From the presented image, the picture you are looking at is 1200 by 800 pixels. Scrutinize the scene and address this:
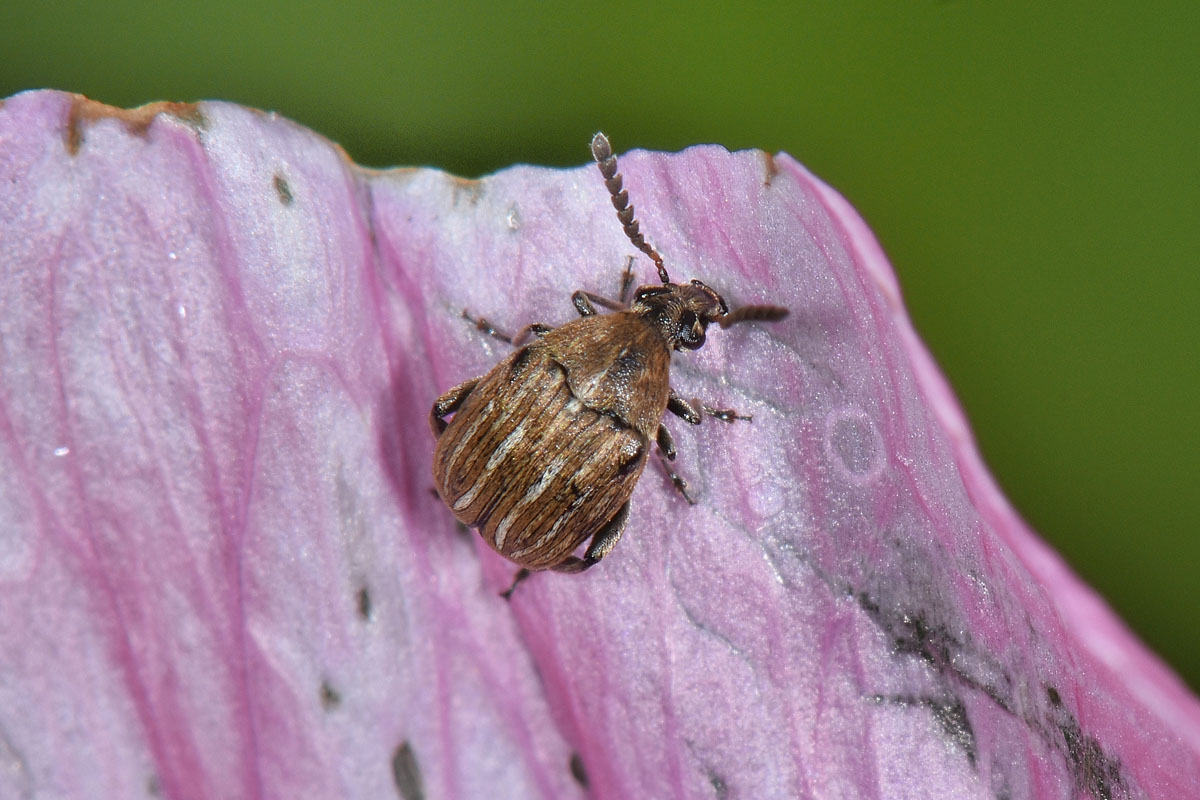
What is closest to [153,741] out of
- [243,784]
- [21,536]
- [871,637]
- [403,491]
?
[243,784]

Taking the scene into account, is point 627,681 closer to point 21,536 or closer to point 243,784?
point 243,784

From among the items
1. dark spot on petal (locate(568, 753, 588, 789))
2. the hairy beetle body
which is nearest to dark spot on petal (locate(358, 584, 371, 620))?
the hairy beetle body

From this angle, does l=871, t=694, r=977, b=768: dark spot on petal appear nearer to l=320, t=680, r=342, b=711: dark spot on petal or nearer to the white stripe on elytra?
the white stripe on elytra

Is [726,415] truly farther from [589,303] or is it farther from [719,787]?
[719,787]

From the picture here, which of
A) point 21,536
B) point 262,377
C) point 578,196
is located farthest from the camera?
point 578,196

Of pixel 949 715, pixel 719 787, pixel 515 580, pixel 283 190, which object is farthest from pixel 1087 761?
pixel 283 190

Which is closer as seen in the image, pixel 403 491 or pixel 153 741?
pixel 153 741
